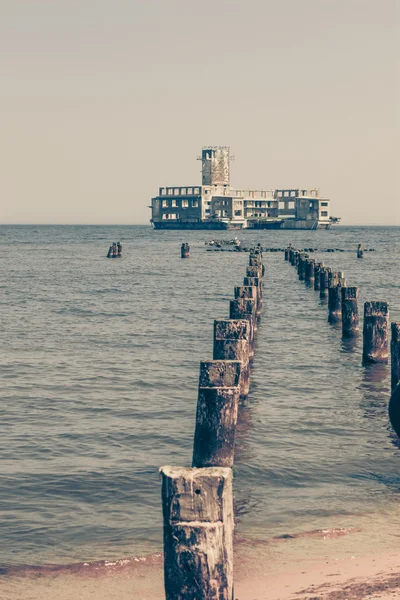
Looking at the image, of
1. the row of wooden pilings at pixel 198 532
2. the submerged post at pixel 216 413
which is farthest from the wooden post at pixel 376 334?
the row of wooden pilings at pixel 198 532

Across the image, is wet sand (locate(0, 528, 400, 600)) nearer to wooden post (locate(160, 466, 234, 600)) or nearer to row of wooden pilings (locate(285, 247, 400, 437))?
wooden post (locate(160, 466, 234, 600))

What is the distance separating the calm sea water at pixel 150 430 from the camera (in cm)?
954

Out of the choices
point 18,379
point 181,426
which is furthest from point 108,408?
point 18,379

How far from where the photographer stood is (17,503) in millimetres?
10070

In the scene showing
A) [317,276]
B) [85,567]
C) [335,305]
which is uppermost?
[317,276]

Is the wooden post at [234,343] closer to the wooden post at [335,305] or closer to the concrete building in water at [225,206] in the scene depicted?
the wooden post at [335,305]

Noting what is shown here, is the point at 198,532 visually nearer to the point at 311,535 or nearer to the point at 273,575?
the point at 273,575

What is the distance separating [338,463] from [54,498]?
3.86 m

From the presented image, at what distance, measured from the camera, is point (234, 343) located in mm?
13352

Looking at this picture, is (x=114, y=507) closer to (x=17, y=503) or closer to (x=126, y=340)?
(x=17, y=503)

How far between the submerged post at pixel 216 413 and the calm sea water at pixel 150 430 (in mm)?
572

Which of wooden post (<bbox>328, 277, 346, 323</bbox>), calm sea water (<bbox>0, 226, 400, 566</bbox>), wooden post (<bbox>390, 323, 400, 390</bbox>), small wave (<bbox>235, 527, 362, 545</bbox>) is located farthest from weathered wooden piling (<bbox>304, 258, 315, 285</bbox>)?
small wave (<bbox>235, 527, 362, 545</bbox>)

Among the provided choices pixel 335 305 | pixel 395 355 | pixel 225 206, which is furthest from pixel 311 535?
pixel 225 206

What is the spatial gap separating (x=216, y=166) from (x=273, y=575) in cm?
17510
